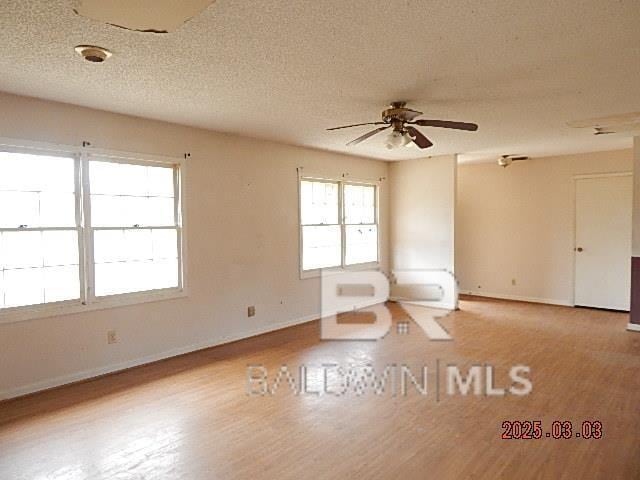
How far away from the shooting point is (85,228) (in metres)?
3.92

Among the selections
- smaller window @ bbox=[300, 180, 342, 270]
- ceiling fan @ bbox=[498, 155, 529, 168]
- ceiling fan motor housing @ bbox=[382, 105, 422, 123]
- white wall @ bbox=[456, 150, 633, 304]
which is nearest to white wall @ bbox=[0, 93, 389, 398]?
smaller window @ bbox=[300, 180, 342, 270]

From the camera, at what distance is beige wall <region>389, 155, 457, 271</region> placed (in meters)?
6.96

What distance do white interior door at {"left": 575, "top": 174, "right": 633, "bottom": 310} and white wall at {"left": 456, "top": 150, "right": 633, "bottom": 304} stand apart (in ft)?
0.44

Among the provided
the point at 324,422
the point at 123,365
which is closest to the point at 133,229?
the point at 123,365

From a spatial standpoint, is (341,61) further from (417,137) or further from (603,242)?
(603,242)

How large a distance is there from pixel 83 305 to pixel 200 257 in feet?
4.24

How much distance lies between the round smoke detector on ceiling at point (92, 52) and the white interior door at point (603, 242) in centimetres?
685

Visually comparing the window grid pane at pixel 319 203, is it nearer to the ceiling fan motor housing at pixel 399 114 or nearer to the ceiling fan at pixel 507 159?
the ceiling fan motor housing at pixel 399 114

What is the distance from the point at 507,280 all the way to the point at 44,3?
761cm

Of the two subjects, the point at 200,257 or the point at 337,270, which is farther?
the point at 337,270

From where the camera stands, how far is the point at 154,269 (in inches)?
177

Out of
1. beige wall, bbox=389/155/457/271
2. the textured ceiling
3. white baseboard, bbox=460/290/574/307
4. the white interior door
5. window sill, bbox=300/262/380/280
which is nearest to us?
the textured ceiling

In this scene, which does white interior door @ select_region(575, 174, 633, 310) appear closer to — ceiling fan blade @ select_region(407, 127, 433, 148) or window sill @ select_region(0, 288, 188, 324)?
ceiling fan blade @ select_region(407, 127, 433, 148)

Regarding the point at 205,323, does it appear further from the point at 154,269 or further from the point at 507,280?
the point at 507,280
